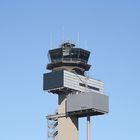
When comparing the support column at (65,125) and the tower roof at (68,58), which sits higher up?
the tower roof at (68,58)

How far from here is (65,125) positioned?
162m

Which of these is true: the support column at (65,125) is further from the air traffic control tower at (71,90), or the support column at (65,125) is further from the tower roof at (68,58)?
the tower roof at (68,58)

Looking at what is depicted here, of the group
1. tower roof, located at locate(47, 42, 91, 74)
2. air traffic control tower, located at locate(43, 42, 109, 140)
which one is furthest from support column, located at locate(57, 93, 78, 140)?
tower roof, located at locate(47, 42, 91, 74)

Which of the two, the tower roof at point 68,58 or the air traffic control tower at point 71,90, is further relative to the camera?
the tower roof at point 68,58

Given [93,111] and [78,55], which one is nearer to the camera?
[93,111]

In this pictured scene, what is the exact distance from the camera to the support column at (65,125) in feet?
523

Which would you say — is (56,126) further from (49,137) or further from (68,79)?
(68,79)

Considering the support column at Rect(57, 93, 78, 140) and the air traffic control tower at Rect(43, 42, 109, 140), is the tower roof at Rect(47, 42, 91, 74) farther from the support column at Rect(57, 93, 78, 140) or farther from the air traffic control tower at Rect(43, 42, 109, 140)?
the support column at Rect(57, 93, 78, 140)

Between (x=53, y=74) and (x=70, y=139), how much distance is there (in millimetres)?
24626

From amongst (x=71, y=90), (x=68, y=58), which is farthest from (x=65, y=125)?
(x=68, y=58)

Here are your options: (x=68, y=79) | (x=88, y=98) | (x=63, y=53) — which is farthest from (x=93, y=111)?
(x=63, y=53)

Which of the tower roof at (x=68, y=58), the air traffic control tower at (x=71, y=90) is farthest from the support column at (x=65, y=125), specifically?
the tower roof at (x=68, y=58)

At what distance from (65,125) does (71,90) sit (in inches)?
509

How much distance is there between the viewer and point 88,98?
160m
